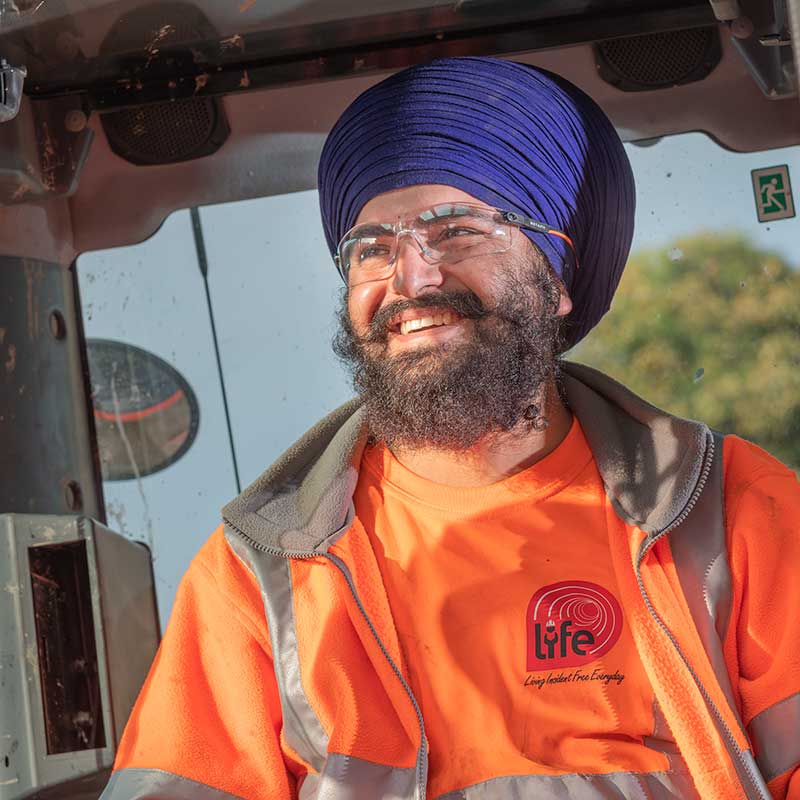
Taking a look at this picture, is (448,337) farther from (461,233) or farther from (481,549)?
(481,549)

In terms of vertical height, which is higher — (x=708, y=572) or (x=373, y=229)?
(x=373, y=229)

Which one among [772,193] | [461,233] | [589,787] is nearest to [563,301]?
[461,233]

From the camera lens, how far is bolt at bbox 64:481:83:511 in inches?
118

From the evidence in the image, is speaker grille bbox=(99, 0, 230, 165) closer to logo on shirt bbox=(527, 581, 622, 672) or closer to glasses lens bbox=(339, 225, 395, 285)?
glasses lens bbox=(339, 225, 395, 285)

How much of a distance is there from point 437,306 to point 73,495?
1.01 m

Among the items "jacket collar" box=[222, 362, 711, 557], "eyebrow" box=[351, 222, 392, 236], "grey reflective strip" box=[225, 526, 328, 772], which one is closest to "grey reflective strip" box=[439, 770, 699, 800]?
"grey reflective strip" box=[225, 526, 328, 772]

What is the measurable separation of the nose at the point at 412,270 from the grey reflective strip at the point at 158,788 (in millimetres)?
950

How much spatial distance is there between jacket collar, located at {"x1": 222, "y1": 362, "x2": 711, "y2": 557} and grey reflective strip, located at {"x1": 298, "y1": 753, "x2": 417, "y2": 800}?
37 cm

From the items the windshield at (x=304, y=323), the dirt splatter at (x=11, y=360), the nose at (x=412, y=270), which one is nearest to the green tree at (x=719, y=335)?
the windshield at (x=304, y=323)

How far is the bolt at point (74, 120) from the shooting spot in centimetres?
300

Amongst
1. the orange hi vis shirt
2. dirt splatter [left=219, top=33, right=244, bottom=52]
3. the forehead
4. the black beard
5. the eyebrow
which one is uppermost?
dirt splatter [left=219, top=33, right=244, bottom=52]

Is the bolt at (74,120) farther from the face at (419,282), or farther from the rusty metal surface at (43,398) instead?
the face at (419,282)

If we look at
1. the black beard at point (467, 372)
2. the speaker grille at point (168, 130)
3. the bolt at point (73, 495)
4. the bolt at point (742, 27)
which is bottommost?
the bolt at point (73, 495)

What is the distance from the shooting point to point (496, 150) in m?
2.60
